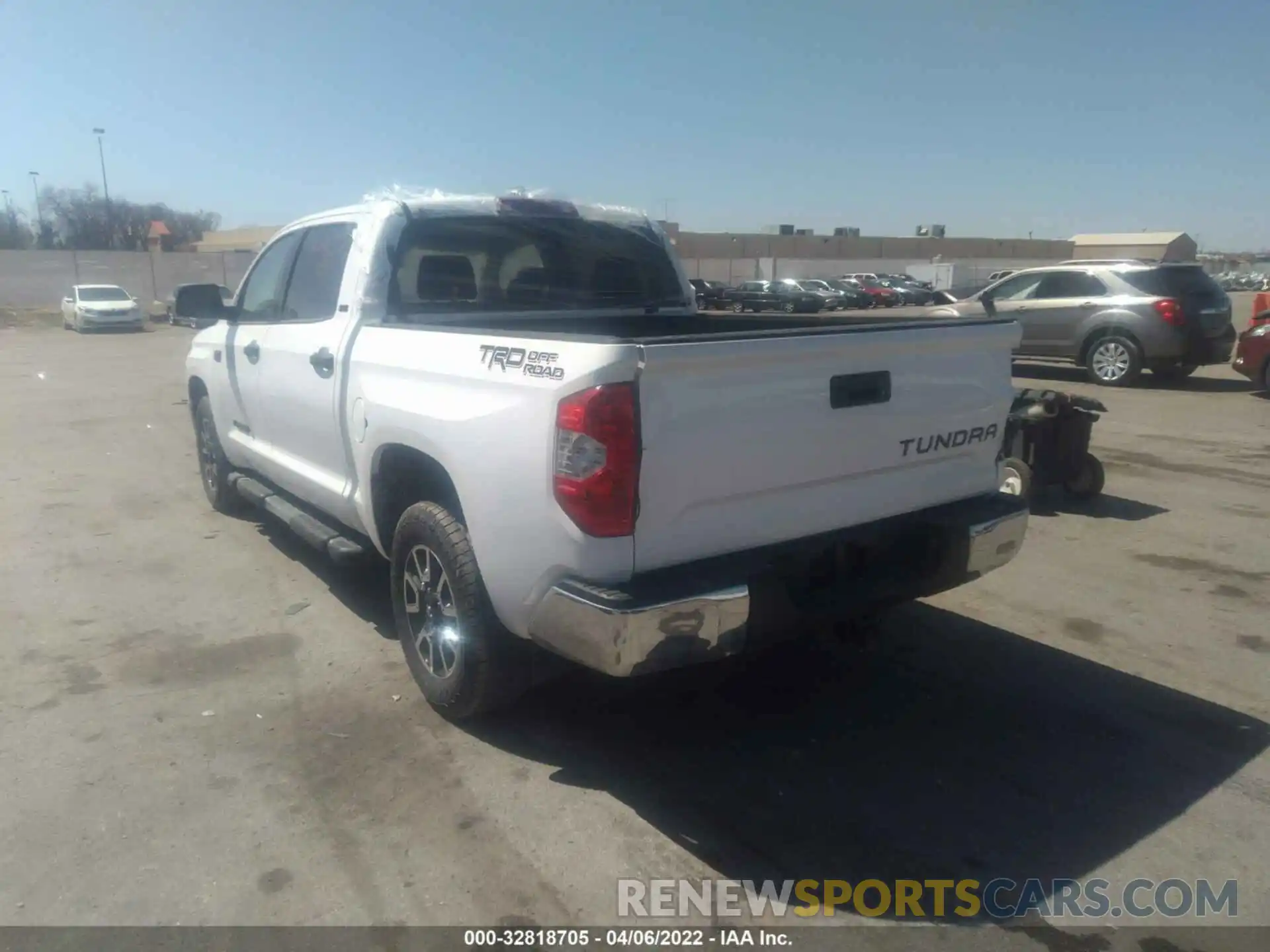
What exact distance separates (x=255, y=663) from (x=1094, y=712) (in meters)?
3.72

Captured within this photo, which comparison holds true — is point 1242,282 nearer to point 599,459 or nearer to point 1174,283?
point 1174,283

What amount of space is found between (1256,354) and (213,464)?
12296 mm

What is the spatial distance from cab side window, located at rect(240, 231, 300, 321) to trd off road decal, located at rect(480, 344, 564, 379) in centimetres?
265

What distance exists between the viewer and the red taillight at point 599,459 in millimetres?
2834

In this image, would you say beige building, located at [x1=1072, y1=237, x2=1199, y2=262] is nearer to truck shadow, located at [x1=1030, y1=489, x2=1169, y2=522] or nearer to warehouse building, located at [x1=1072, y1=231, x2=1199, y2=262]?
warehouse building, located at [x1=1072, y1=231, x2=1199, y2=262]

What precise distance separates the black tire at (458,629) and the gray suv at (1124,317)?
10.4 meters

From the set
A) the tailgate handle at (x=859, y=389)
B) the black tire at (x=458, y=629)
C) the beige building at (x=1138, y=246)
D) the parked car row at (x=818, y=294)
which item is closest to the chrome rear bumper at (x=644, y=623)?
the black tire at (x=458, y=629)

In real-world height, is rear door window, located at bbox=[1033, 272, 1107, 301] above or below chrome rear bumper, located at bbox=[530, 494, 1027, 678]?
above

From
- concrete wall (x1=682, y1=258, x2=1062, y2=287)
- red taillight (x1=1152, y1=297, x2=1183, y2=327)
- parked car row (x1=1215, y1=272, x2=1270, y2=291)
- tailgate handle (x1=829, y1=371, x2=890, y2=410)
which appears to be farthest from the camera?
parked car row (x1=1215, y1=272, x2=1270, y2=291)

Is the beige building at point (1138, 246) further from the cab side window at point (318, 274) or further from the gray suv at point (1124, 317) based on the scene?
the cab side window at point (318, 274)

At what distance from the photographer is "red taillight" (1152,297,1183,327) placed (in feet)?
42.9

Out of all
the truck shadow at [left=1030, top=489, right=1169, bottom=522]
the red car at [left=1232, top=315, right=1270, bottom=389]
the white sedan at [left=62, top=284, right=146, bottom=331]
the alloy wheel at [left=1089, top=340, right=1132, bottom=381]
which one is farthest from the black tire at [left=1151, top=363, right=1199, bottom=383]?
the white sedan at [left=62, top=284, right=146, bottom=331]

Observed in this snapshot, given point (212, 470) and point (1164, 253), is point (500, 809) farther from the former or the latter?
point (1164, 253)

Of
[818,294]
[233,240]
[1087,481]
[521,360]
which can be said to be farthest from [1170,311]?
[233,240]
